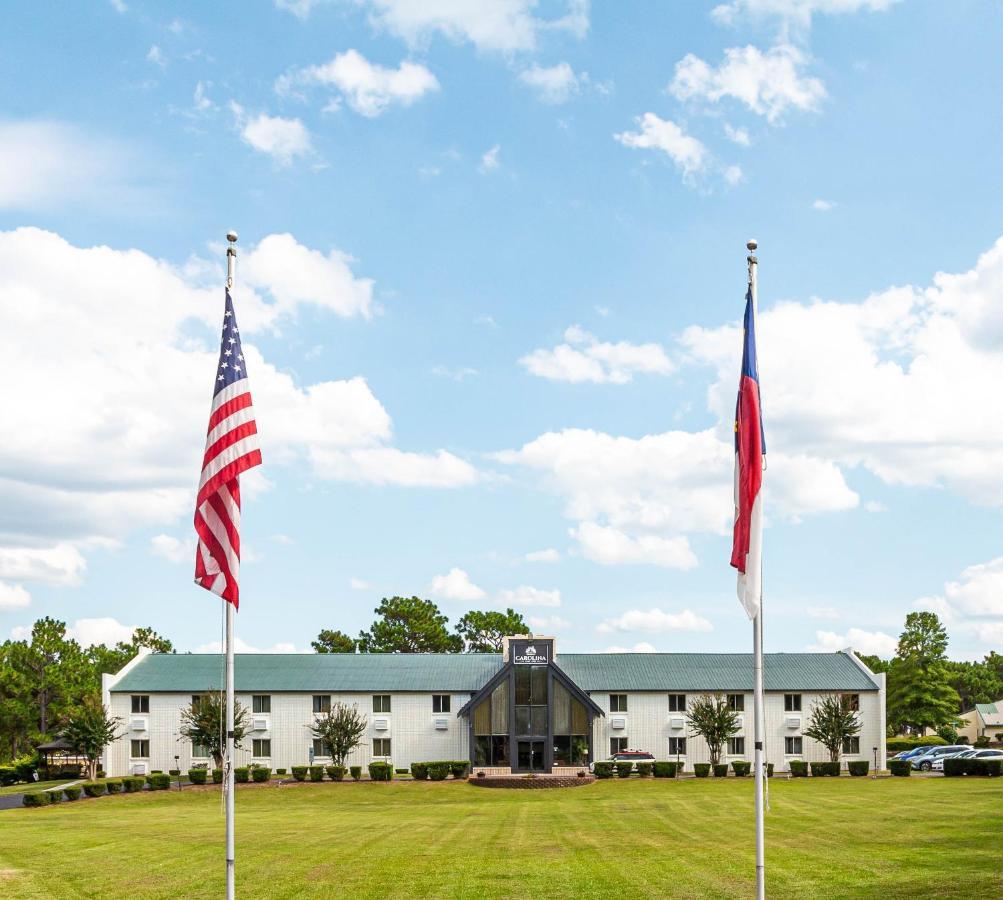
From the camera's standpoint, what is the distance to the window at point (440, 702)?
74.6 meters

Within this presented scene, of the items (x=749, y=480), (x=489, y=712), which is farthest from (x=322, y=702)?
(x=749, y=480)

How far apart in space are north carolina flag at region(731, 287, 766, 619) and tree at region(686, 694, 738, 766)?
54.8m

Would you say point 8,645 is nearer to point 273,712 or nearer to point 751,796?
point 273,712

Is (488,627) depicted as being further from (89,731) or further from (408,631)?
(89,731)

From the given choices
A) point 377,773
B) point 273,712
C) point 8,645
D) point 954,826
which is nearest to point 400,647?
point 8,645

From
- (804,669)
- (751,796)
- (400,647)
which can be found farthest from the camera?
(400,647)

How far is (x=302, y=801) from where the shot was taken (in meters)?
55.1

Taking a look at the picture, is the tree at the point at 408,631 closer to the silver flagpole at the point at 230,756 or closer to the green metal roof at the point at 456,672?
the green metal roof at the point at 456,672

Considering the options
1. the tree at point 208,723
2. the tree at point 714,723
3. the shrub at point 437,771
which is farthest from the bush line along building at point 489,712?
the shrub at point 437,771

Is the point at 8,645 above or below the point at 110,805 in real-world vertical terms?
above

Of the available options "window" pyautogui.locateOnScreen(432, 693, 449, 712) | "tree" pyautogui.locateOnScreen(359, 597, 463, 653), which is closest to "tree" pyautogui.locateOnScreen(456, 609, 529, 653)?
"tree" pyautogui.locateOnScreen(359, 597, 463, 653)

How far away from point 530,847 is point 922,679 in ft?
245

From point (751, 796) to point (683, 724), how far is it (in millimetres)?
21871

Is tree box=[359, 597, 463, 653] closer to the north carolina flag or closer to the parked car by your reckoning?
the parked car
